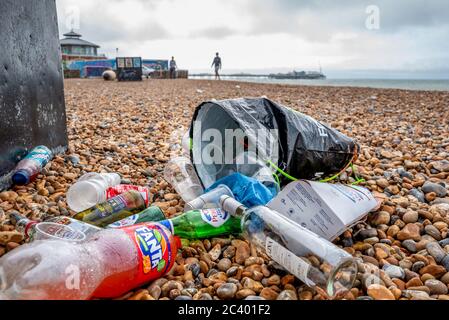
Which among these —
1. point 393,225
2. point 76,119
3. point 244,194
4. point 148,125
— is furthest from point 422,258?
point 76,119

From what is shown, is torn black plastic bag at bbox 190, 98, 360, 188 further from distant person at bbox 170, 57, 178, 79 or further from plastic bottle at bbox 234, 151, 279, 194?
distant person at bbox 170, 57, 178, 79

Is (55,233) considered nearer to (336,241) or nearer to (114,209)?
(114,209)

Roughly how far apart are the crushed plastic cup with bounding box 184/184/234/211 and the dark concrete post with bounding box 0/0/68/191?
119 centimetres

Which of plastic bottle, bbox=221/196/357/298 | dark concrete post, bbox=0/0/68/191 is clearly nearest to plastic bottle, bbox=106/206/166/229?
plastic bottle, bbox=221/196/357/298

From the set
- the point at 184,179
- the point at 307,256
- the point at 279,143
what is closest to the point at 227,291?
the point at 307,256

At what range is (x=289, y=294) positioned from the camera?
1171 mm

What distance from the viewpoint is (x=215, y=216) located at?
5.17 ft

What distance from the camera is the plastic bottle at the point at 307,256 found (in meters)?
1.14

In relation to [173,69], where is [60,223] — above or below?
below

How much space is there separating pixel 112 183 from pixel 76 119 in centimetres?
315

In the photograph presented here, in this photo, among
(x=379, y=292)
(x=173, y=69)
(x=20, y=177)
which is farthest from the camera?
(x=173, y=69)

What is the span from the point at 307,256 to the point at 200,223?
544mm

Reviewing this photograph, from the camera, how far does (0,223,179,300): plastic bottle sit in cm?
93

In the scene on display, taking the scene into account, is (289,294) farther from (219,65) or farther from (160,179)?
(219,65)
